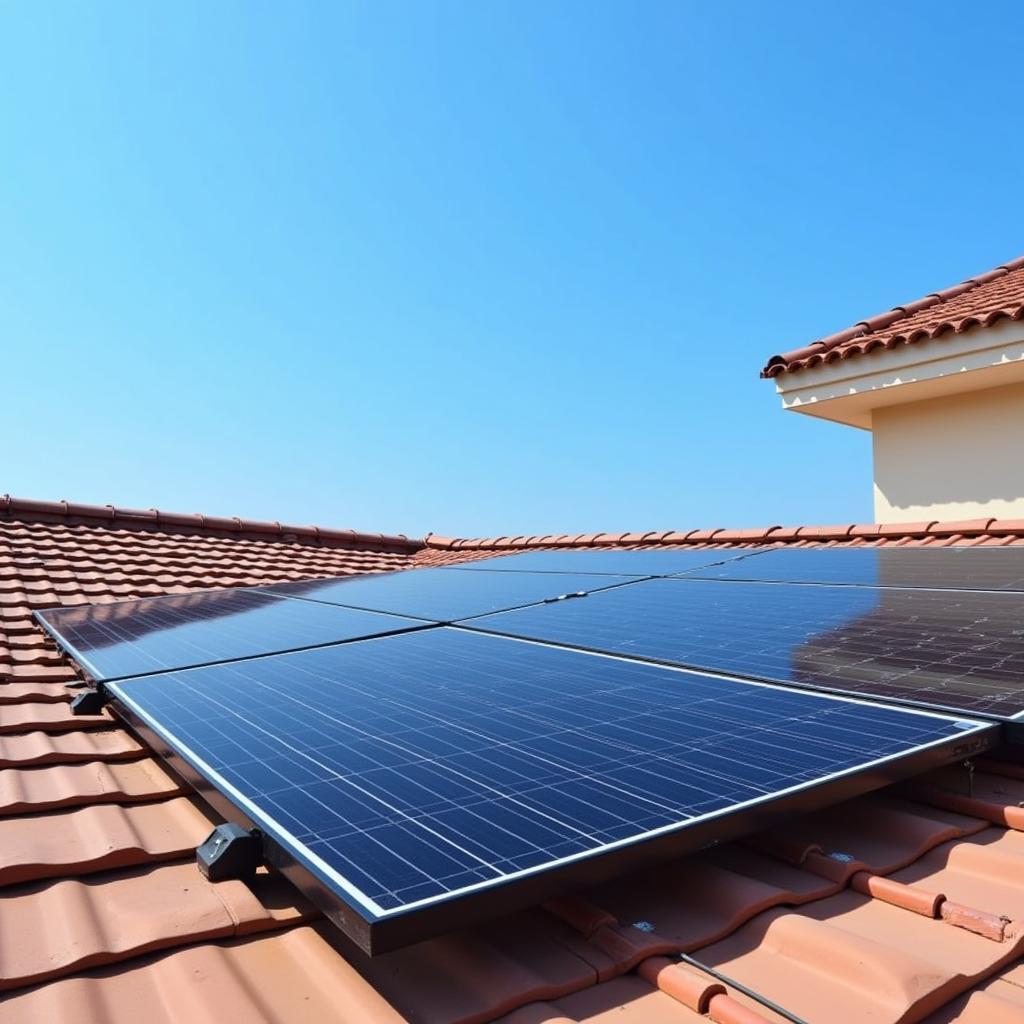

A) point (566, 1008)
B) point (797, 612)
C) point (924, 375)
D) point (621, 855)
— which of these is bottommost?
point (566, 1008)

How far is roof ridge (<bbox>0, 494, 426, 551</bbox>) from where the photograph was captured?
1088 cm

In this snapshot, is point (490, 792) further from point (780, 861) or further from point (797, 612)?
point (797, 612)

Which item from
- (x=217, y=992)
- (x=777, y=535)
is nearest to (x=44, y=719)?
(x=217, y=992)

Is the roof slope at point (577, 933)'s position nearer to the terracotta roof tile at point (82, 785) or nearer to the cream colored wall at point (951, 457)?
the terracotta roof tile at point (82, 785)

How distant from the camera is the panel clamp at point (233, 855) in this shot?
2.41m

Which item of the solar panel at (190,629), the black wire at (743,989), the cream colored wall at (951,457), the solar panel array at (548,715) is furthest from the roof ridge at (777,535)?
the black wire at (743,989)

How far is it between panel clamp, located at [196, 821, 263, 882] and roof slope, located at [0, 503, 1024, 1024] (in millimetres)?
56

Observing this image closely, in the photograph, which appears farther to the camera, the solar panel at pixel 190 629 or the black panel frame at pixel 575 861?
the solar panel at pixel 190 629

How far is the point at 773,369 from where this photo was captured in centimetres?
1070

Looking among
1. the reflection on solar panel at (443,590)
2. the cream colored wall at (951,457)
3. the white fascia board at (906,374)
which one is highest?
the white fascia board at (906,374)

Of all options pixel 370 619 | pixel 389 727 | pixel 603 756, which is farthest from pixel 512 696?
pixel 370 619

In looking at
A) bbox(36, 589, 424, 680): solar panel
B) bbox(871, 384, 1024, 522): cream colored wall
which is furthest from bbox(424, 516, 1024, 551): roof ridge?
bbox(36, 589, 424, 680): solar panel

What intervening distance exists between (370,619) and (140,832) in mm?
2648

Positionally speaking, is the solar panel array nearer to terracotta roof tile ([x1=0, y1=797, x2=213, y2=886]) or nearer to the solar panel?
the solar panel
